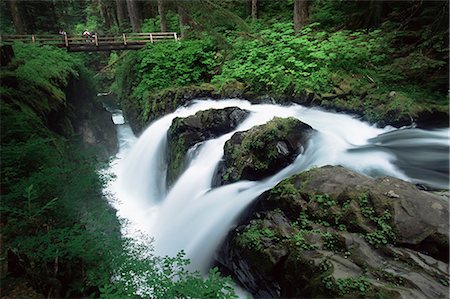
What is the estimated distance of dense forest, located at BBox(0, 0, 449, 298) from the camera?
11.7 feet

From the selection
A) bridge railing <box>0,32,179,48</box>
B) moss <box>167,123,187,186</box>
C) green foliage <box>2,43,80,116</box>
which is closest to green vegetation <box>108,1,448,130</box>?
bridge railing <box>0,32,179,48</box>

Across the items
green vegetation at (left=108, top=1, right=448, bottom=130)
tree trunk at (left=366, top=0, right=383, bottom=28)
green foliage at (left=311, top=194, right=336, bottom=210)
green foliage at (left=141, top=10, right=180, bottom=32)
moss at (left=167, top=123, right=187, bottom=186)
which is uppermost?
green foliage at (left=141, top=10, right=180, bottom=32)

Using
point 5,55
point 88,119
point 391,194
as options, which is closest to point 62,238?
point 391,194

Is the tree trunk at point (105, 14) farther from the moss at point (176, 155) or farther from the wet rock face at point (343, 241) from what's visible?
the wet rock face at point (343, 241)

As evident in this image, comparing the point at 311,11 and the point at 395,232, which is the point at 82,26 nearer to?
the point at 311,11

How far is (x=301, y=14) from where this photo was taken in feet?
36.6

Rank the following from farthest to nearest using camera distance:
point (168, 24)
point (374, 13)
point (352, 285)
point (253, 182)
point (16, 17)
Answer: point (168, 24), point (16, 17), point (374, 13), point (253, 182), point (352, 285)

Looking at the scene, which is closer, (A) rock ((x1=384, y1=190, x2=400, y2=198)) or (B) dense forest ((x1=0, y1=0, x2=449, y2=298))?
(B) dense forest ((x1=0, y1=0, x2=449, y2=298))

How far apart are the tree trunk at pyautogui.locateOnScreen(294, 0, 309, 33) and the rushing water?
13.6 ft

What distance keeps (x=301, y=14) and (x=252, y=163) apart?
763 centimetres

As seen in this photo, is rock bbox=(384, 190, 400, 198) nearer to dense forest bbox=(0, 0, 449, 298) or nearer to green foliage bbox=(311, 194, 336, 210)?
dense forest bbox=(0, 0, 449, 298)

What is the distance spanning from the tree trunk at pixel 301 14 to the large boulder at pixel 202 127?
5.24m

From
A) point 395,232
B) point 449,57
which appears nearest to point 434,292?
point 395,232

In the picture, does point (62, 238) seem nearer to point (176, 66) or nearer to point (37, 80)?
point (37, 80)
